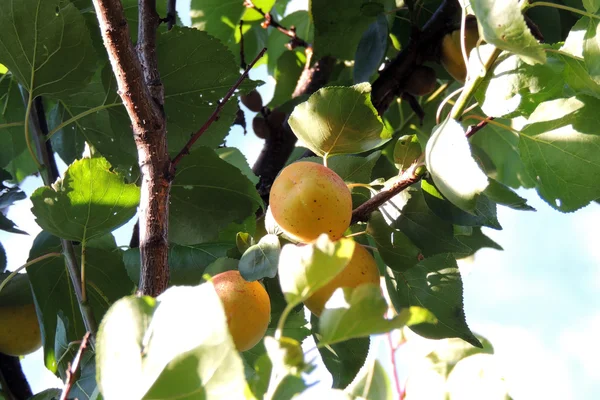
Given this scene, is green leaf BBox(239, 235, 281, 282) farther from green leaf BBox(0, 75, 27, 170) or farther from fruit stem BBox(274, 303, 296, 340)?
green leaf BBox(0, 75, 27, 170)

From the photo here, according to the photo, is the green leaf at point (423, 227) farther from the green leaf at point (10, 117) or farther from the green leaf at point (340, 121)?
the green leaf at point (10, 117)

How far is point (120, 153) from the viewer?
1050 mm

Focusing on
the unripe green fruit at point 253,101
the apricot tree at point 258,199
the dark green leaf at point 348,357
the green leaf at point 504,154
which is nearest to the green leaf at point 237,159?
the apricot tree at point 258,199

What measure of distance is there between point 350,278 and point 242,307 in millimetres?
108

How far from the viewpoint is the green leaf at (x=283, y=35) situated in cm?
162

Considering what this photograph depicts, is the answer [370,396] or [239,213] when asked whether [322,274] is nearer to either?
[370,396]

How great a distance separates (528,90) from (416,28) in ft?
1.82

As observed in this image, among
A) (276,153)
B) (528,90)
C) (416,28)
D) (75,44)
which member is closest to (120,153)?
(75,44)

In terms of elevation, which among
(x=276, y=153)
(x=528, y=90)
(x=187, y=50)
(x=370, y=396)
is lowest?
(x=370, y=396)

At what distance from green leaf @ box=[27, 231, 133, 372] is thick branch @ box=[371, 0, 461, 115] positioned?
1.73 feet

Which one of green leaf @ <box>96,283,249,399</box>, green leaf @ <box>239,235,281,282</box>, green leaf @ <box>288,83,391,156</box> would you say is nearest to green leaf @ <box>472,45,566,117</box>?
green leaf @ <box>288,83,391,156</box>

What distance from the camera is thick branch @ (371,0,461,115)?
115 centimetres

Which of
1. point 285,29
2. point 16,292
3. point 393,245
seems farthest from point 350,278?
point 285,29

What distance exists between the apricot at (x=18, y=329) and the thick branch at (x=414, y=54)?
648 mm
